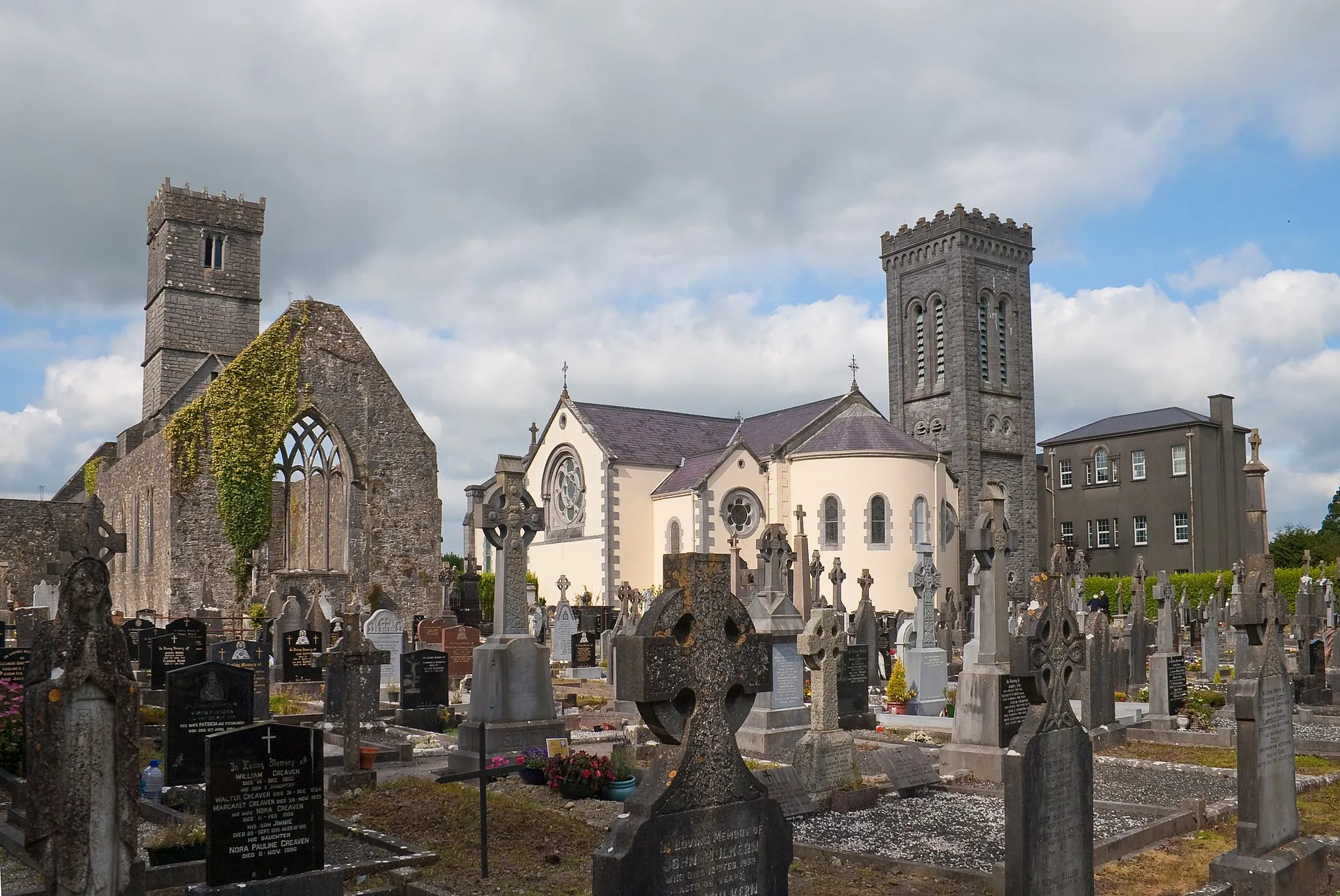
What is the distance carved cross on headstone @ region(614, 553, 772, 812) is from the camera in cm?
450

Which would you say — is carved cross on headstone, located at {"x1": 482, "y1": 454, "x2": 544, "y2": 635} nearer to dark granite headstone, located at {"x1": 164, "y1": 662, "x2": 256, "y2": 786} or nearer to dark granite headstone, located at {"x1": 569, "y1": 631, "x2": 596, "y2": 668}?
dark granite headstone, located at {"x1": 164, "y1": 662, "x2": 256, "y2": 786}

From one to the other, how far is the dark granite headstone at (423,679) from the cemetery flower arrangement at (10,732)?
4.83 metres

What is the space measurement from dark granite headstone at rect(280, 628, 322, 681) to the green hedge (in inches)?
1105

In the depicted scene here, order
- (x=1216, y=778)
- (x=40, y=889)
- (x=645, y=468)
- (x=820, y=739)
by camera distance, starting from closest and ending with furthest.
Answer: (x=40, y=889) → (x=820, y=739) → (x=1216, y=778) → (x=645, y=468)

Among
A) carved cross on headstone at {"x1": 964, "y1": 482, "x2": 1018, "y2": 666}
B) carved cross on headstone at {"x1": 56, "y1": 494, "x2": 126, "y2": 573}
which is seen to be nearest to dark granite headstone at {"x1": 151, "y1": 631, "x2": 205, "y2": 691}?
carved cross on headstone at {"x1": 56, "y1": 494, "x2": 126, "y2": 573}

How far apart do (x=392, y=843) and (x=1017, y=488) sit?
166 feet

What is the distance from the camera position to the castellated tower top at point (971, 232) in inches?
2172

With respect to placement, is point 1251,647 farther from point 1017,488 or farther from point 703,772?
point 1017,488

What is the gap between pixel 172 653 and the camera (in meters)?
15.5

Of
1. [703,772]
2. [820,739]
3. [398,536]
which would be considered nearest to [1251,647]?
[820,739]

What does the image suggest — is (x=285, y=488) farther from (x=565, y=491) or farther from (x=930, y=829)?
(x=930, y=829)

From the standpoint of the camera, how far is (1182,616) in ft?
113

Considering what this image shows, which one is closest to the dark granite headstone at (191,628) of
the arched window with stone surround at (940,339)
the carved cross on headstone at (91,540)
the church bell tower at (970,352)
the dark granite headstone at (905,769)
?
the carved cross on headstone at (91,540)

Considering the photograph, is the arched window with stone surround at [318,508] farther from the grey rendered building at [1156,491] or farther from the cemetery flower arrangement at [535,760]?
the grey rendered building at [1156,491]
